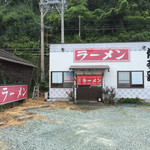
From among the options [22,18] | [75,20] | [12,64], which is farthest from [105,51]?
[22,18]

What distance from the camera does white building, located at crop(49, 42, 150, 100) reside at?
987 centimetres

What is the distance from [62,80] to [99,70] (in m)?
2.81

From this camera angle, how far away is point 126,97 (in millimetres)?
9859

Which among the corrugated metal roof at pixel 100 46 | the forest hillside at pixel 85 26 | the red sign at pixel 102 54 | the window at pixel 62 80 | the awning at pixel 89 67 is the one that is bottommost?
the window at pixel 62 80

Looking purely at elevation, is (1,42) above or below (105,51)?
above

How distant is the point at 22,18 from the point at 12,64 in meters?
27.4

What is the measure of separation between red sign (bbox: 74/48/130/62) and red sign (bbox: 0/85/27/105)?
14.1 ft

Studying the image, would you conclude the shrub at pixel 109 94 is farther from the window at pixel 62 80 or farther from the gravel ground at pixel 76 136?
the gravel ground at pixel 76 136

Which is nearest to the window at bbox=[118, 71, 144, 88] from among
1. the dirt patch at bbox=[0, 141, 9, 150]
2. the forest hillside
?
the dirt patch at bbox=[0, 141, 9, 150]

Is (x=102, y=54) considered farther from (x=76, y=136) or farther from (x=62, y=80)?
(x=76, y=136)

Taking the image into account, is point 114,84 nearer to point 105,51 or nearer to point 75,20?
point 105,51

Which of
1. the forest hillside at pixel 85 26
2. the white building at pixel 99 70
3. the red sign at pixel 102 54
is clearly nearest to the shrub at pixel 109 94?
the white building at pixel 99 70

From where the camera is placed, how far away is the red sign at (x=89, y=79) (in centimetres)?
985

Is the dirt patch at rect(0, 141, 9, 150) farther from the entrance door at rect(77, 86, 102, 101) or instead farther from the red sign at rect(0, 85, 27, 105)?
the entrance door at rect(77, 86, 102, 101)
